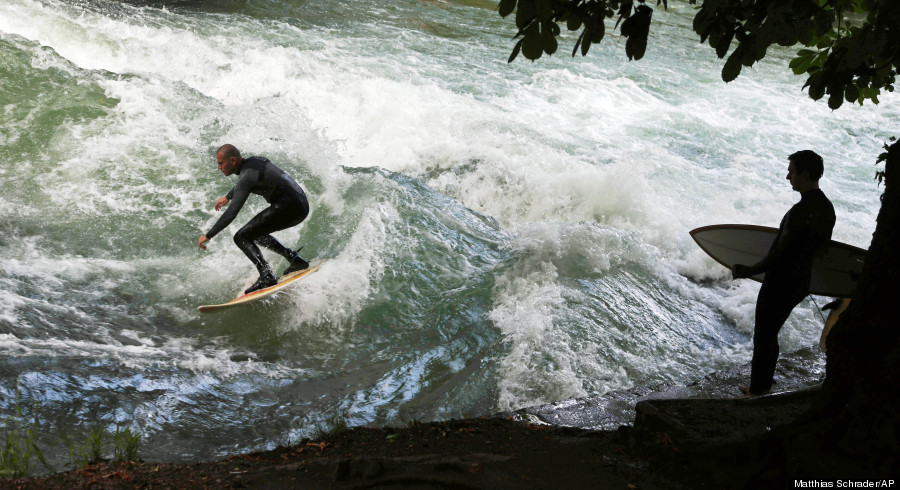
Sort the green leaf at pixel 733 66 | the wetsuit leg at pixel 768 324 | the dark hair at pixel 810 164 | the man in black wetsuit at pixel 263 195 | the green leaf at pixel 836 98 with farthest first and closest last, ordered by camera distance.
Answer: the man in black wetsuit at pixel 263 195, the wetsuit leg at pixel 768 324, the dark hair at pixel 810 164, the green leaf at pixel 836 98, the green leaf at pixel 733 66

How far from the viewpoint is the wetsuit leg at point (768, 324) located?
14.6 feet

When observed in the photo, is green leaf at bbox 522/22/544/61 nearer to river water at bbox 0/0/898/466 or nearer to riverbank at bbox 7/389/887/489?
riverbank at bbox 7/389/887/489

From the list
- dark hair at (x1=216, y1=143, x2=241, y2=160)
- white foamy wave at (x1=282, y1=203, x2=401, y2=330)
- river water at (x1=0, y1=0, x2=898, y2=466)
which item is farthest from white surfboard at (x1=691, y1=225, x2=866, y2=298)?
Answer: dark hair at (x1=216, y1=143, x2=241, y2=160)

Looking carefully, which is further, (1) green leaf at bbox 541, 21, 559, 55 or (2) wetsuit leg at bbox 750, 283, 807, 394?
(2) wetsuit leg at bbox 750, 283, 807, 394

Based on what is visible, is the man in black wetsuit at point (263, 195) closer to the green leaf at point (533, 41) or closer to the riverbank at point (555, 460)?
the riverbank at point (555, 460)

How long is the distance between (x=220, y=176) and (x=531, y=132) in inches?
219

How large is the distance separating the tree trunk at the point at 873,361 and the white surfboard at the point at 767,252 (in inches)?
77.0

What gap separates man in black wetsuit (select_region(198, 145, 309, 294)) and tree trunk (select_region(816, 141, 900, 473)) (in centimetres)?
482

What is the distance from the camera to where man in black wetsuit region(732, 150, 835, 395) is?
4.26m

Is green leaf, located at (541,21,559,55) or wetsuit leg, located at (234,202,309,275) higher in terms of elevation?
green leaf, located at (541,21,559,55)

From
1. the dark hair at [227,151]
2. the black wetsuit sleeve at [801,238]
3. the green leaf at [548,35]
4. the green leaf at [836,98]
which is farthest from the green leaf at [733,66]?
the dark hair at [227,151]

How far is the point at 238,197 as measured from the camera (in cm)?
597

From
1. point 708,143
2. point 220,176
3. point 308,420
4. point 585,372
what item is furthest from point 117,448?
point 708,143

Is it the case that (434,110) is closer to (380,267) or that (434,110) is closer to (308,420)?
(380,267)
